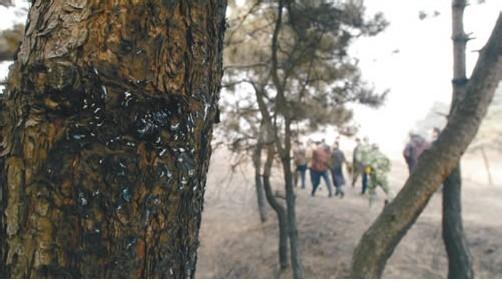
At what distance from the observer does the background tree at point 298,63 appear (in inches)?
323

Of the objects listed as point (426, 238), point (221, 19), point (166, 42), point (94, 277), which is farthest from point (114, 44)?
point (426, 238)

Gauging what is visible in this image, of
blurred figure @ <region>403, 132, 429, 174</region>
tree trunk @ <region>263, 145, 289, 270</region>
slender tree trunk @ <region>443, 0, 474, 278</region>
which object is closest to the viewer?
slender tree trunk @ <region>443, 0, 474, 278</region>

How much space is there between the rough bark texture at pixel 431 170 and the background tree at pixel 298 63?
3868mm

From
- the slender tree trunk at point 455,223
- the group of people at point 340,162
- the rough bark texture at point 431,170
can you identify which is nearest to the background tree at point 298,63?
the group of people at point 340,162

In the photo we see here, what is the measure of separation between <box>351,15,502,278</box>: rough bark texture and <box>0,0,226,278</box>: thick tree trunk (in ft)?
12.3

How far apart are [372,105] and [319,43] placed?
2.02 metres

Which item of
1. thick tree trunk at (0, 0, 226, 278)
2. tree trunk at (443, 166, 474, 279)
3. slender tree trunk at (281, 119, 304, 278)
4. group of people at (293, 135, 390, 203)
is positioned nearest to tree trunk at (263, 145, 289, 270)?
slender tree trunk at (281, 119, 304, 278)

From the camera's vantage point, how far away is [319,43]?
864 centimetres

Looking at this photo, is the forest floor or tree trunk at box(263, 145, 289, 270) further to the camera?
the forest floor

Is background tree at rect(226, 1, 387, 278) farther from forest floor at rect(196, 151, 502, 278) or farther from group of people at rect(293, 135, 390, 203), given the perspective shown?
forest floor at rect(196, 151, 502, 278)

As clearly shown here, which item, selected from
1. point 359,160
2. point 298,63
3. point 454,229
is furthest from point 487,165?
point 454,229

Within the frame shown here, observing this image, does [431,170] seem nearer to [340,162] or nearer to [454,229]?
[454,229]

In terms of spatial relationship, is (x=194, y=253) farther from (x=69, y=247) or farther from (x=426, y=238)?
(x=426, y=238)

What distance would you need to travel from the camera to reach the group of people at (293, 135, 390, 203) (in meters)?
10.6
